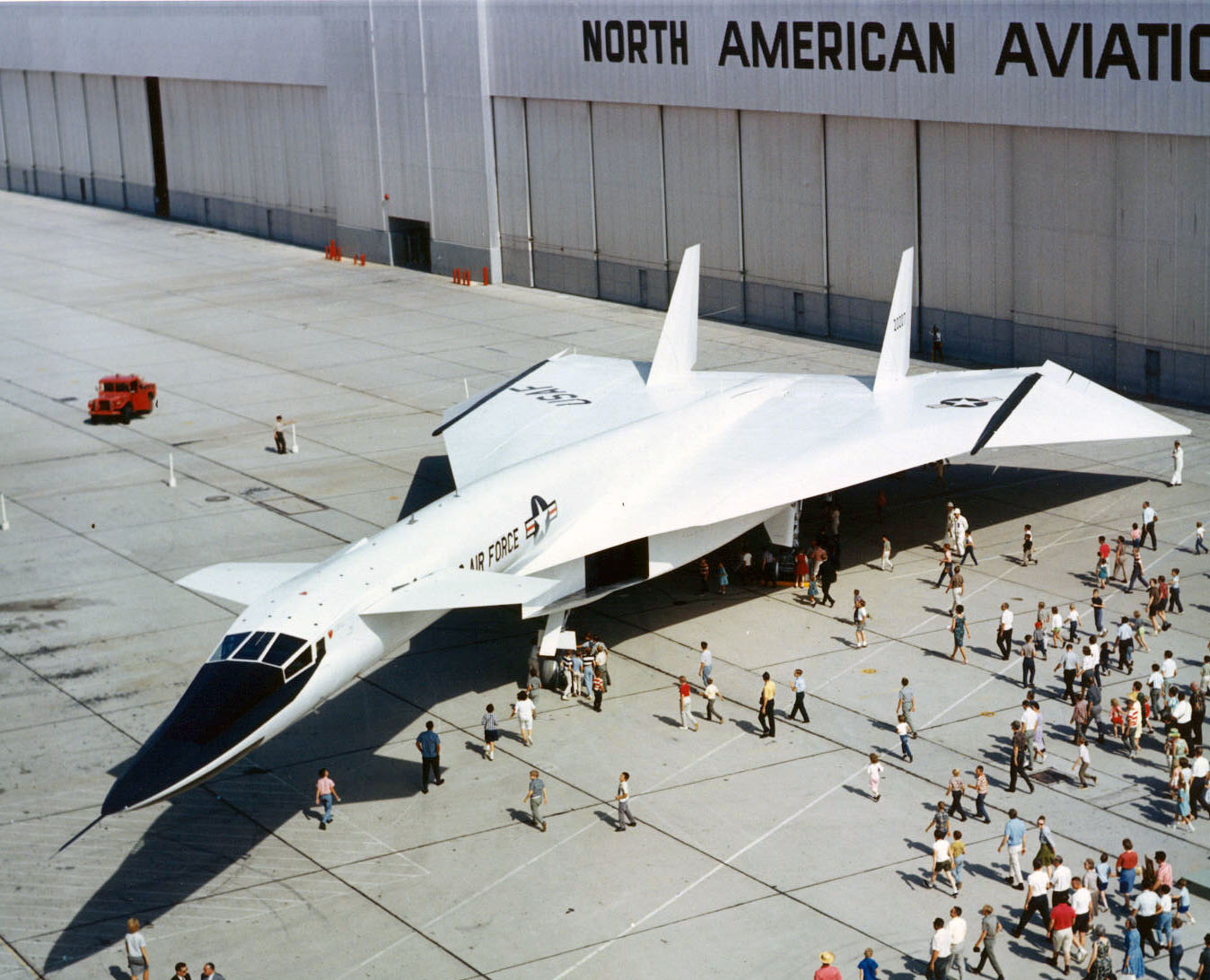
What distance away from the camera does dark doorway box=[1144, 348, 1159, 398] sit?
4684 centimetres

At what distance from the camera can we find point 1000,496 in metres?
39.9

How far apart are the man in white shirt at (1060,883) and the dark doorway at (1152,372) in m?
27.8

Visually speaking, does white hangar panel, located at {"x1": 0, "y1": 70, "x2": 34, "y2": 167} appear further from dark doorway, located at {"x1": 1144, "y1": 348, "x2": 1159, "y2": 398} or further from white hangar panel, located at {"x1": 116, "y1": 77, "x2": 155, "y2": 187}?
dark doorway, located at {"x1": 1144, "y1": 348, "x2": 1159, "y2": 398}

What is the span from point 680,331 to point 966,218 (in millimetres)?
14874

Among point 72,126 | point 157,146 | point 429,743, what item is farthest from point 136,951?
point 72,126

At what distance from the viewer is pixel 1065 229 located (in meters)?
48.6

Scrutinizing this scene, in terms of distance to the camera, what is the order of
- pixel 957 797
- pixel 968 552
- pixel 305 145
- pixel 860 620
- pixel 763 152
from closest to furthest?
pixel 957 797 → pixel 860 620 → pixel 968 552 → pixel 763 152 → pixel 305 145

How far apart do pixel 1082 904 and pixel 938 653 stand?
994cm

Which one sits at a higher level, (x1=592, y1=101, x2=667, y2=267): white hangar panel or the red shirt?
(x1=592, y1=101, x2=667, y2=267): white hangar panel

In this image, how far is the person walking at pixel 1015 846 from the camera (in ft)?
75.5

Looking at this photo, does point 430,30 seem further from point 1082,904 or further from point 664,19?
point 1082,904

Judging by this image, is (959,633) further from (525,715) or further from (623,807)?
(623,807)

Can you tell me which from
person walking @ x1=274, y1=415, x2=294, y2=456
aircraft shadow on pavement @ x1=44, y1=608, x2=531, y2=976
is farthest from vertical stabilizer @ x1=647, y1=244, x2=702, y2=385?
person walking @ x1=274, y1=415, x2=294, y2=456

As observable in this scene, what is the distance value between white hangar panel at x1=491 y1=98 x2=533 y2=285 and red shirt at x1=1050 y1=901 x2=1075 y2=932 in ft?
166
